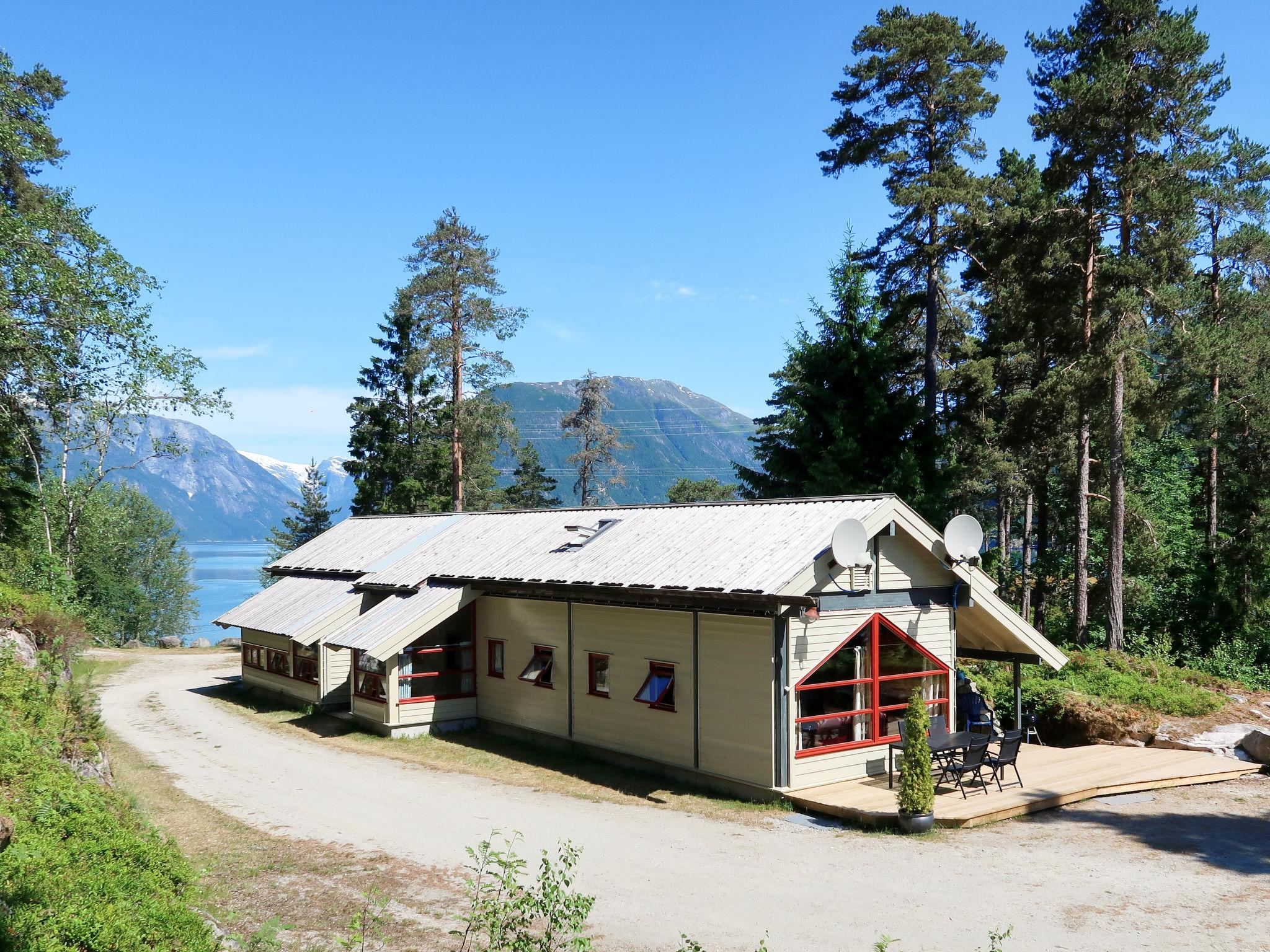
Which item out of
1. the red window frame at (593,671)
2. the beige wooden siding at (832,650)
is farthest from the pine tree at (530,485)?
the beige wooden siding at (832,650)

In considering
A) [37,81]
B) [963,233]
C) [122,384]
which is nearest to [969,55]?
[963,233]

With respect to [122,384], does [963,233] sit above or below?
above

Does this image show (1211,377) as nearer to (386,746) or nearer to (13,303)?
(386,746)

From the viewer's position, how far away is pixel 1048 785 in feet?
43.8

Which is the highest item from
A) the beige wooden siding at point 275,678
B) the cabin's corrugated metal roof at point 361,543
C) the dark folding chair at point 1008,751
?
the cabin's corrugated metal roof at point 361,543

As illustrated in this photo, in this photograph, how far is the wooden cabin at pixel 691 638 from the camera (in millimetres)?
13383

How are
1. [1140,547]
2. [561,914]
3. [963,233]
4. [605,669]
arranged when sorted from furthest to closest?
[1140,547]
[963,233]
[605,669]
[561,914]

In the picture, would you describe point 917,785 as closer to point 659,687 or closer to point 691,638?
point 691,638

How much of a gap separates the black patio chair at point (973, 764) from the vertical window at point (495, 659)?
946 cm

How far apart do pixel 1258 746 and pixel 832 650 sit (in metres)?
7.84

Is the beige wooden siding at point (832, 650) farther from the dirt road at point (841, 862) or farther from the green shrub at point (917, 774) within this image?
A: the green shrub at point (917, 774)

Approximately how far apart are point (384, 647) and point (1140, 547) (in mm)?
23413

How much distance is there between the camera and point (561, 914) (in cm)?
565

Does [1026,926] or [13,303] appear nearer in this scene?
[1026,926]
